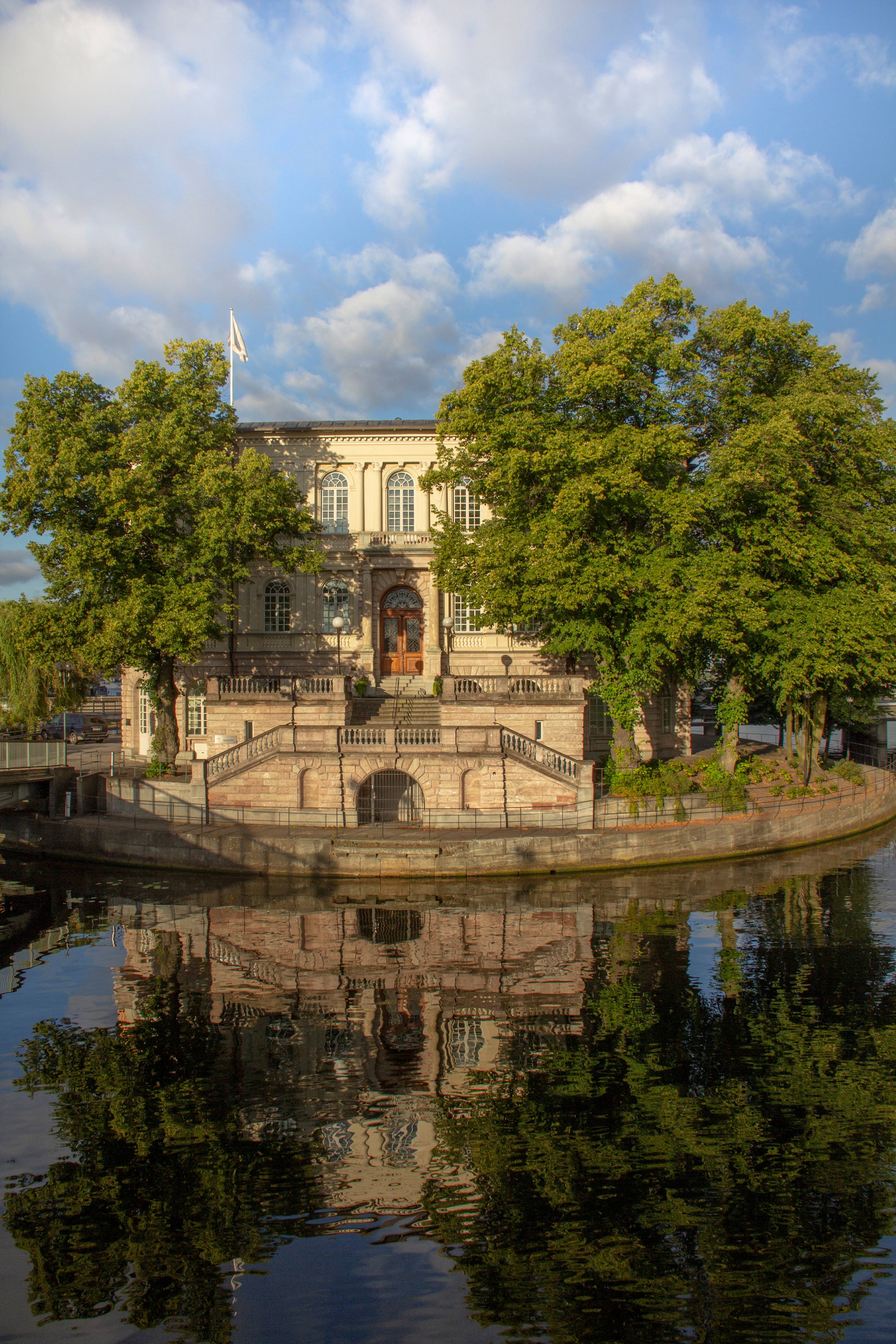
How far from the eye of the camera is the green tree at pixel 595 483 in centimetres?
2931

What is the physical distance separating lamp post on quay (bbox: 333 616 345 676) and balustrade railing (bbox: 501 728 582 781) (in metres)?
8.42

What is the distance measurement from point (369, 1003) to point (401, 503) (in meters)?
27.7

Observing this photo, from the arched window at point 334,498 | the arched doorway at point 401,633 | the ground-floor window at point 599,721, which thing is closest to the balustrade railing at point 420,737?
the arched doorway at point 401,633

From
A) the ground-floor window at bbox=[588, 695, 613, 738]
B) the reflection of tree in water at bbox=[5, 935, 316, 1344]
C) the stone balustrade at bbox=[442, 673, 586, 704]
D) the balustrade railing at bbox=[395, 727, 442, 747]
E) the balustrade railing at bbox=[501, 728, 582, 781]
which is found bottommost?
the reflection of tree in water at bbox=[5, 935, 316, 1344]

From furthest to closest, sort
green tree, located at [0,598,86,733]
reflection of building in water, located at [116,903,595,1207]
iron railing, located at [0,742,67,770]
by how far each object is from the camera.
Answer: green tree, located at [0,598,86,733]
iron railing, located at [0,742,67,770]
reflection of building in water, located at [116,903,595,1207]

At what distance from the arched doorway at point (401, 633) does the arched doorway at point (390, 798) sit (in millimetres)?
9624

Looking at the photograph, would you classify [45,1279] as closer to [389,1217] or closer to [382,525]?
[389,1217]

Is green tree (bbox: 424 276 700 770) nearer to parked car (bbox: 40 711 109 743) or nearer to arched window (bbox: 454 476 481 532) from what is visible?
arched window (bbox: 454 476 481 532)

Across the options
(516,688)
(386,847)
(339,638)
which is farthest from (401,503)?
(386,847)

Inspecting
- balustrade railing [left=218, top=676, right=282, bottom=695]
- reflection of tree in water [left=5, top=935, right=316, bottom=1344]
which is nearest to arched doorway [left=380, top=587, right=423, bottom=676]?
balustrade railing [left=218, top=676, right=282, bottom=695]

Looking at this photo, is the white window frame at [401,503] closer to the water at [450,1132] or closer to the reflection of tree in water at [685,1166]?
the water at [450,1132]

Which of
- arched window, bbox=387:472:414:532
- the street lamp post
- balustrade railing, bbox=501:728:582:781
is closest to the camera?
balustrade railing, bbox=501:728:582:781

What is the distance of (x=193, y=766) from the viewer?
98.5 ft

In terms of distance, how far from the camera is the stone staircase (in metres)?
32.6
